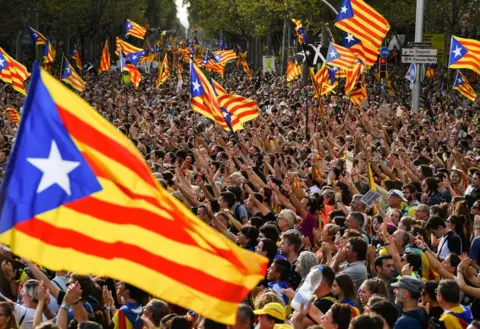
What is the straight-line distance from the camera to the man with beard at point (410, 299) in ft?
23.3

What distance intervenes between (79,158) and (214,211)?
6366 millimetres

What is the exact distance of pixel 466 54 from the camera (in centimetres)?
2089

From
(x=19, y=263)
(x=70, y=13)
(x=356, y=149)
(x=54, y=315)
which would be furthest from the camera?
(x=70, y=13)

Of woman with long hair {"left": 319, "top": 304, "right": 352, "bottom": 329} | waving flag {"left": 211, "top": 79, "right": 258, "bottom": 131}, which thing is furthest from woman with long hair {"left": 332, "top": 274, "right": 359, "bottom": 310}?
waving flag {"left": 211, "top": 79, "right": 258, "bottom": 131}

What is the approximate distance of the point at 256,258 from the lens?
217 inches

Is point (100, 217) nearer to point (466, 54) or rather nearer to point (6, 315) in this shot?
point (6, 315)

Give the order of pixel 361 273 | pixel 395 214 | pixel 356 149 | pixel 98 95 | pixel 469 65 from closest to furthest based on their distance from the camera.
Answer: pixel 361 273
pixel 395 214
pixel 356 149
pixel 469 65
pixel 98 95

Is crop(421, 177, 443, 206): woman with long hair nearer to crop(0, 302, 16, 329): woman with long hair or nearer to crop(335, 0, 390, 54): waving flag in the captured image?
crop(0, 302, 16, 329): woman with long hair

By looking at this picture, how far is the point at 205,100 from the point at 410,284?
9907mm

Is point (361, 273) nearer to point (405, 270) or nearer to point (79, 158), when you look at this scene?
point (405, 270)

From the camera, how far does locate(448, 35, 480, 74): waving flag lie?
67.9 feet

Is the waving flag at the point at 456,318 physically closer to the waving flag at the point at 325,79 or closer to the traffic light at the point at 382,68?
the waving flag at the point at 325,79

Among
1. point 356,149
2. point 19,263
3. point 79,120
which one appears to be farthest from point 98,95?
point 79,120

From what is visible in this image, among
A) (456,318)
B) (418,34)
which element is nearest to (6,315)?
(456,318)
